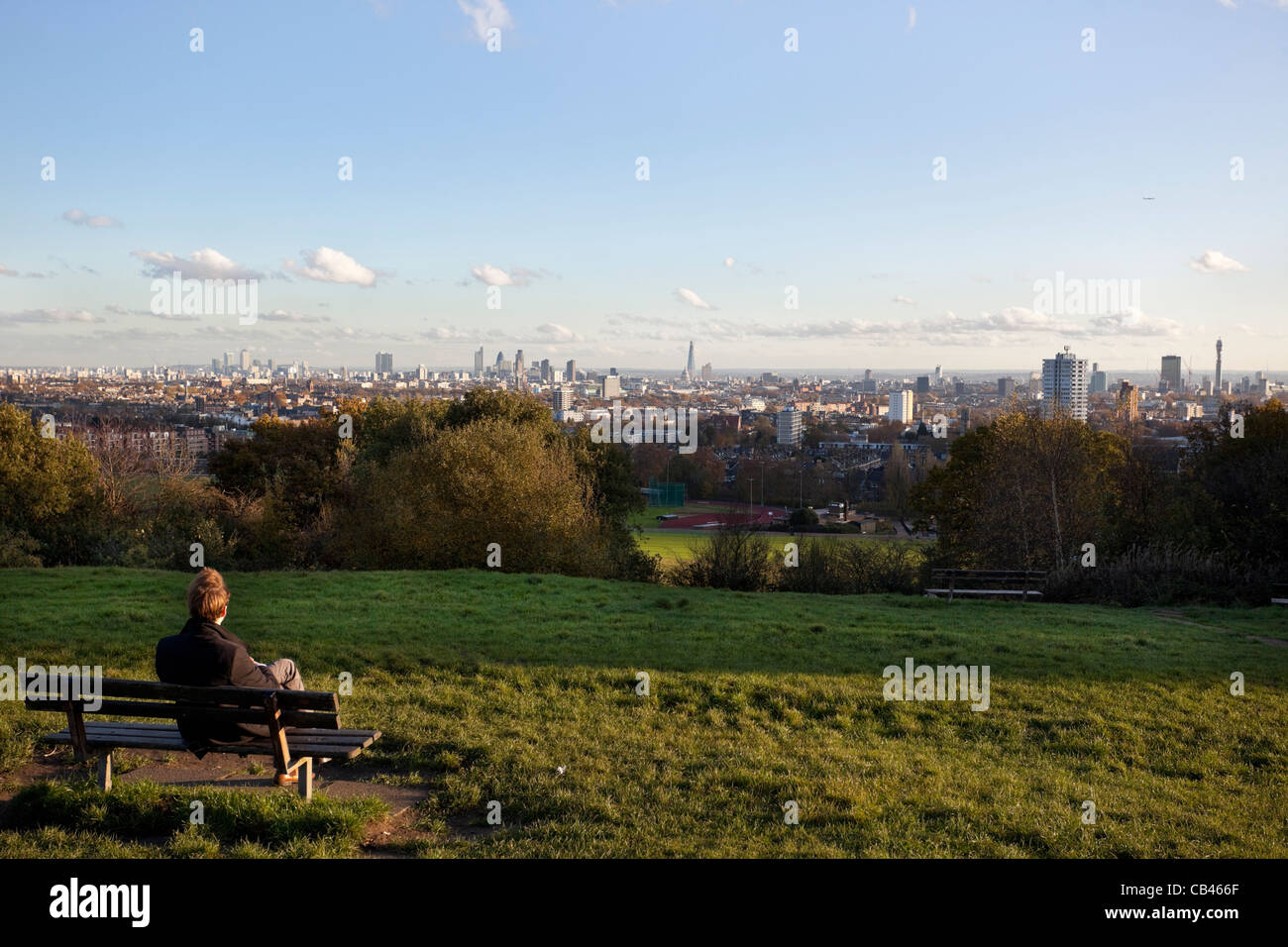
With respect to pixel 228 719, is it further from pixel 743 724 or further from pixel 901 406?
pixel 901 406

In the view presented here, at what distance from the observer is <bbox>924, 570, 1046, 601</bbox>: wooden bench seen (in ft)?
70.9

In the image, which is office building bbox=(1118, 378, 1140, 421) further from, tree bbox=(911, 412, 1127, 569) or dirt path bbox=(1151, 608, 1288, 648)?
dirt path bbox=(1151, 608, 1288, 648)

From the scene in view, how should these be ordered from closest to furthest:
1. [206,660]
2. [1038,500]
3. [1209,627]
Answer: [206,660], [1209,627], [1038,500]

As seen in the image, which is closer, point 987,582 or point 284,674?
point 284,674

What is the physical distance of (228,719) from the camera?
617 cm

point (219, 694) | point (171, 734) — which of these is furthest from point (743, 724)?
point (171, 734)

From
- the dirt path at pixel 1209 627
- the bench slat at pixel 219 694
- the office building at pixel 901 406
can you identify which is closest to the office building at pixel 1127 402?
the dirt path at pixel 1209 627

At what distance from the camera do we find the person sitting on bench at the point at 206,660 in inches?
248

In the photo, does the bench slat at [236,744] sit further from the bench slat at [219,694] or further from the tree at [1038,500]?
the tree at [1038,500]

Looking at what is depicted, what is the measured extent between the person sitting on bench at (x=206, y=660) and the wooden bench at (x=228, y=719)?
83 millimetres

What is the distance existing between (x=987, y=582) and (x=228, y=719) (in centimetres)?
2097

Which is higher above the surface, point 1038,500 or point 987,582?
point 1038,500
